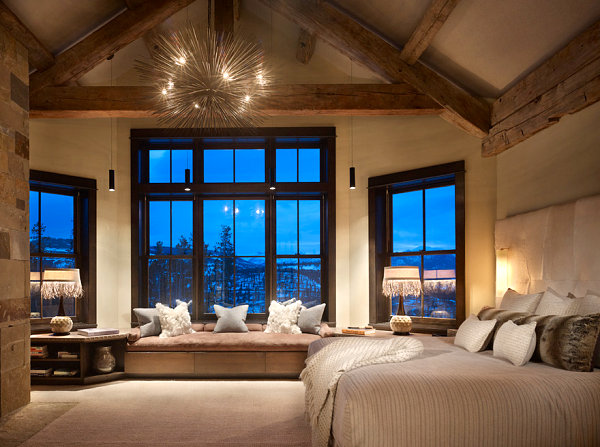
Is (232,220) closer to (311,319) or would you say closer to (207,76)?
(311,319)

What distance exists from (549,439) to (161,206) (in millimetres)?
6095

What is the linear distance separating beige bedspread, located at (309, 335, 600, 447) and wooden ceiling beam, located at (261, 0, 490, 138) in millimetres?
3414

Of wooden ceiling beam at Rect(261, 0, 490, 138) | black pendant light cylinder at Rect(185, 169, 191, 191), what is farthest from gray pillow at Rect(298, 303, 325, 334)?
wooden ceiling beam at Rect(261, 0, 490, 138)

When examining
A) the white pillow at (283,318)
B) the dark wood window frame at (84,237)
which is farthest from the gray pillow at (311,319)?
the dark wood window frame at (84,237)

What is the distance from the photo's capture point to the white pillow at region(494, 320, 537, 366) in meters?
3.34

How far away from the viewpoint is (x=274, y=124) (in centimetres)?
716

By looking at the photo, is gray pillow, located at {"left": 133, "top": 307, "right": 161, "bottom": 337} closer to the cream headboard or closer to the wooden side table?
the wooden side table

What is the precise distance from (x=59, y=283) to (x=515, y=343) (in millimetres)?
5389

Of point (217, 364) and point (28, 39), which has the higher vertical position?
point (28, 39)

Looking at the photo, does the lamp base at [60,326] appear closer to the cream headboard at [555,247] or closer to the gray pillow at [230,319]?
the gray pillow at [230,319]

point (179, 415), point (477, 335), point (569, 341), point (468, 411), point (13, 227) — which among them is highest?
point (13, 227)

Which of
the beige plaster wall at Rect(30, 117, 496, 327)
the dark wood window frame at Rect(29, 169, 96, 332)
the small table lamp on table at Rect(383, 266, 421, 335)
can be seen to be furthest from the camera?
the dark wood window frame at Rect(29, 169, 96, 332)

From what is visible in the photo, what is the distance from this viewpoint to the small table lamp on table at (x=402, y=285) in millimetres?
5934

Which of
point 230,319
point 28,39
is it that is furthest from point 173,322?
point 28,39
